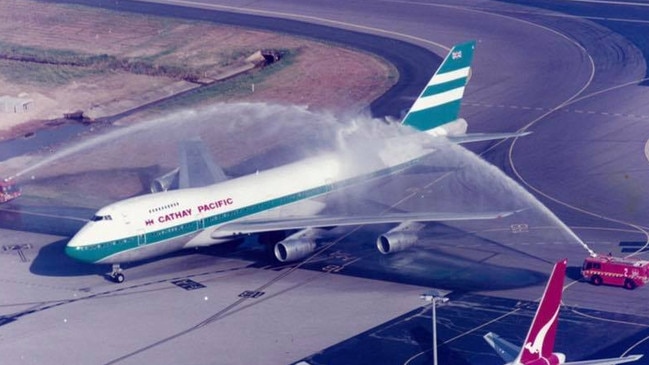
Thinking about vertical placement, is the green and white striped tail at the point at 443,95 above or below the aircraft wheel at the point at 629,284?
above

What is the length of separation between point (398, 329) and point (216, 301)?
12991mm

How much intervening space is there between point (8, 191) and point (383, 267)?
36065 millimetres

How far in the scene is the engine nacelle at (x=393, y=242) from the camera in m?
76.4

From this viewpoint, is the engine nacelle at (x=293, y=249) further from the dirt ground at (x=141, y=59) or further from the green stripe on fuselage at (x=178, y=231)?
the dirt ground at (x=141, y=59)

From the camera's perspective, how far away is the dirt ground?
125125 mm

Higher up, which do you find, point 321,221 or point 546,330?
point 546,330

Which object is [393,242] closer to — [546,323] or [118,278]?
[118,278]

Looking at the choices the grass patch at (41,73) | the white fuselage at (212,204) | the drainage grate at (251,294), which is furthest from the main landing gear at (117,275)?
the grass patch at (41,73)

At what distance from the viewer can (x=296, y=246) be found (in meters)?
77.6

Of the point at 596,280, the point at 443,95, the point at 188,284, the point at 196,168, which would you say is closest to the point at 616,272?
the point at 596,280

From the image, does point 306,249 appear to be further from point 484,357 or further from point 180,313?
point 484,357

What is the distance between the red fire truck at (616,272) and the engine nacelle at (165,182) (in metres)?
34.2

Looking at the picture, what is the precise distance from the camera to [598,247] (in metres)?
81.5

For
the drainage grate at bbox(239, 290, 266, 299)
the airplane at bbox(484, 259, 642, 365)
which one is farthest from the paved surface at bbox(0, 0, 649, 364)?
the airplane at bbox(484, 259, 642, 365)
